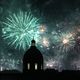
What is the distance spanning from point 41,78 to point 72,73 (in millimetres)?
6309

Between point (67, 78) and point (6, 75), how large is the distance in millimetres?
12526

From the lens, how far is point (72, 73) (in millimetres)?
64438

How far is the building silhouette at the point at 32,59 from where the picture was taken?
2638 inches

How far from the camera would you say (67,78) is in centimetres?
6406

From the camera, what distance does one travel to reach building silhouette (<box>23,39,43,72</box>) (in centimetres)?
6700

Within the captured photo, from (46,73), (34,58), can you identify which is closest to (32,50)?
(34,58)

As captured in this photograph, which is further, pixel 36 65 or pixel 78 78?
pixel 36 65

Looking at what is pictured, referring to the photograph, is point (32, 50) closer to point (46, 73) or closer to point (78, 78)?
point (46, 73)

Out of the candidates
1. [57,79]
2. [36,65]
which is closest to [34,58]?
[36,65]

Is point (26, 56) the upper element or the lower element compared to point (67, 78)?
upper

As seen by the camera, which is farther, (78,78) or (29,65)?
(29,65)

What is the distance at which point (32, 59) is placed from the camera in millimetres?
67188

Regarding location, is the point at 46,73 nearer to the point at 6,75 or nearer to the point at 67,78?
the point at 67,78

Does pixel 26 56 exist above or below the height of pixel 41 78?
above
